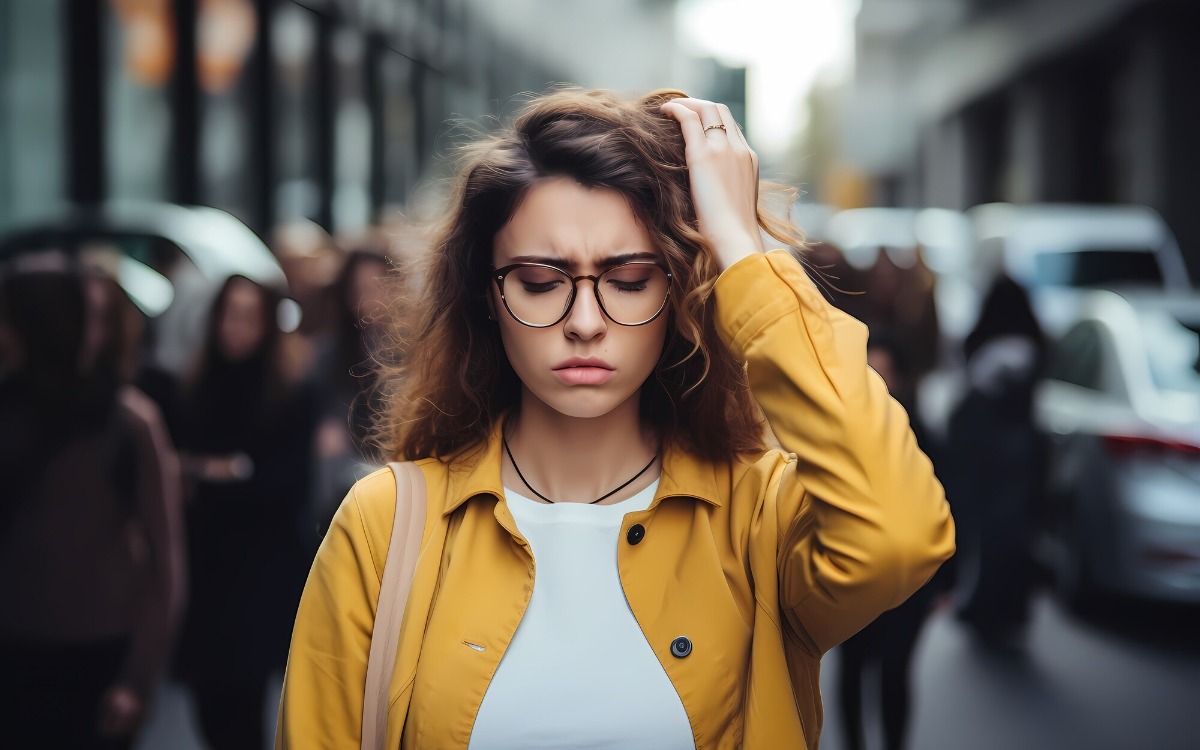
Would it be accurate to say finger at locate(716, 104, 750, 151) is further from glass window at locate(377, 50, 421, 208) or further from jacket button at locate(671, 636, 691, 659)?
glass window at locate(377, 50, 421, 208)

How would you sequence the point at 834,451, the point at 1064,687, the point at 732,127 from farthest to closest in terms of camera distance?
1. the point at 1064,687
2. the point at 732,127
3. the point at 834,451

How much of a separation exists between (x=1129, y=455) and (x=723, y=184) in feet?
19.3

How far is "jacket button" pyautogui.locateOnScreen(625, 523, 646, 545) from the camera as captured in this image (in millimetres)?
2082

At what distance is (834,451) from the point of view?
6.13 ft

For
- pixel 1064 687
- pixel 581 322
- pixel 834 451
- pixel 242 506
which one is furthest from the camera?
pixel 1064 687

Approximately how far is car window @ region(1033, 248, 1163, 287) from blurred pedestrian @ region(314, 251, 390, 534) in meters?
9.91

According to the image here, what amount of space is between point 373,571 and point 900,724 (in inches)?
137

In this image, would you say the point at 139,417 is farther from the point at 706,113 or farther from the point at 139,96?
the point at 139,96

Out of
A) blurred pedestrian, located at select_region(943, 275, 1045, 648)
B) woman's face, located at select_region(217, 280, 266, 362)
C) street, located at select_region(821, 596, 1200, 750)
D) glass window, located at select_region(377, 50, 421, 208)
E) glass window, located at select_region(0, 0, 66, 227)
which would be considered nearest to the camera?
woman's face, located at select_region(217, 280, 266, 362)

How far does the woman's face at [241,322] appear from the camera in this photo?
5289 millimetres

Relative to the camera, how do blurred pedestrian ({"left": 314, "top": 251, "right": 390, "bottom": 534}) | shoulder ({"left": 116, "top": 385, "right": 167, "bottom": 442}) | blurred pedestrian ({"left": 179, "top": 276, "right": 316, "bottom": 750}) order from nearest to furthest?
shoulder ({"left": 116, "top": 385, "right": 167, "bottom": 442}) → blurred pedestrian ({"left": 179, "top": 276, "right": 316, "bottom": 750}) → blurred pedestrian ({"left": 314, "top": 251, "right": 390, "bottom": 534})

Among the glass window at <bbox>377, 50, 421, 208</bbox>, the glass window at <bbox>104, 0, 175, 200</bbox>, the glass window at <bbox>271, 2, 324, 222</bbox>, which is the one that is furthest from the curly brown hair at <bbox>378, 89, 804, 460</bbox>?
the glass window at <bbox>377, 50, 421, 208</bbox>

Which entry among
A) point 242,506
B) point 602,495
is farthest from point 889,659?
point 602,495

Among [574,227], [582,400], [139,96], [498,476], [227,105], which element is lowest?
[498,476]
